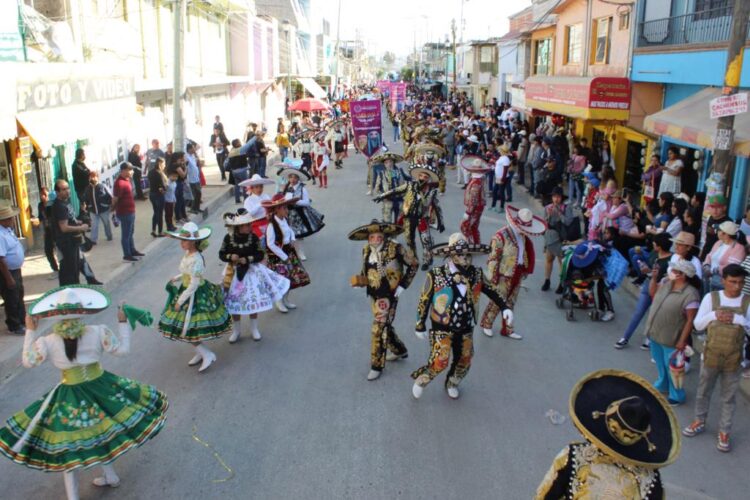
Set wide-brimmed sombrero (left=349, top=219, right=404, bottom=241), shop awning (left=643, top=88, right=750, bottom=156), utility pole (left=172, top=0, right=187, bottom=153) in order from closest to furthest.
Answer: wide-brimmed sombrero (left=349, top=219, right=404, bottom=241)
shop awning (left=643, top=88, right=750, bottom=156)
utility pole (left=172, top=0, right=187, bottom=153)

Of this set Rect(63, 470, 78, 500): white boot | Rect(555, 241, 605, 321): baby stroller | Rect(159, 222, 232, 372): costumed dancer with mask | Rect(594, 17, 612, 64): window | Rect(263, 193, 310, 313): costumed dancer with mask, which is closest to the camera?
Rect(63, 470, 78, 500): white boot

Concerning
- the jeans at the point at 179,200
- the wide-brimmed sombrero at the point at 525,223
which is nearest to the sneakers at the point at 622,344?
the wide-brimmed sombrero at the point at 525,223

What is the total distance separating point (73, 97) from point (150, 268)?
3454 millimetres

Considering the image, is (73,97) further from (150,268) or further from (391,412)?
(391,412)

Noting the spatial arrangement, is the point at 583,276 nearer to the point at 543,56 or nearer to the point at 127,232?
the point at 127,232

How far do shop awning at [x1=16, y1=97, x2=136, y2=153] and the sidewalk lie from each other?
1995mm

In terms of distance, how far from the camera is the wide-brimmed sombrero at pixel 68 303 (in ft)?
15.3

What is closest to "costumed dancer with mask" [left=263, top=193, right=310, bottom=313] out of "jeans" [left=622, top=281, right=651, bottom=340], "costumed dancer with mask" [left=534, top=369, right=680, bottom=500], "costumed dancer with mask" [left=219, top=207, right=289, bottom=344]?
"costumed dancer with mask" [left=219, top=207, right=289, bottom=344]

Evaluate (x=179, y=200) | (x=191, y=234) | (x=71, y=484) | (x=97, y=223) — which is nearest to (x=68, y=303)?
(x=71, y=484)

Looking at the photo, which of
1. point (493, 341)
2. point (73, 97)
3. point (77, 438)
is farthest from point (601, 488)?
point (73, 97)

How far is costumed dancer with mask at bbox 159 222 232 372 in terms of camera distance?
6805 millimetres

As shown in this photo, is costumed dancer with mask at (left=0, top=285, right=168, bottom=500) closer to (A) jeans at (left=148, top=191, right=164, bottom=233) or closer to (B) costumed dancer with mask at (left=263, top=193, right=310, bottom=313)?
(B) costumed dancer with mask at (left=263, top=193, right=310, bottom=313)

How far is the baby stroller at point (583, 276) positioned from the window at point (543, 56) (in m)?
17.9

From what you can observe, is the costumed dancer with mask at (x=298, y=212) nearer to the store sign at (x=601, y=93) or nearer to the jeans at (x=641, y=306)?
the jeans at (x=641, y=306)
